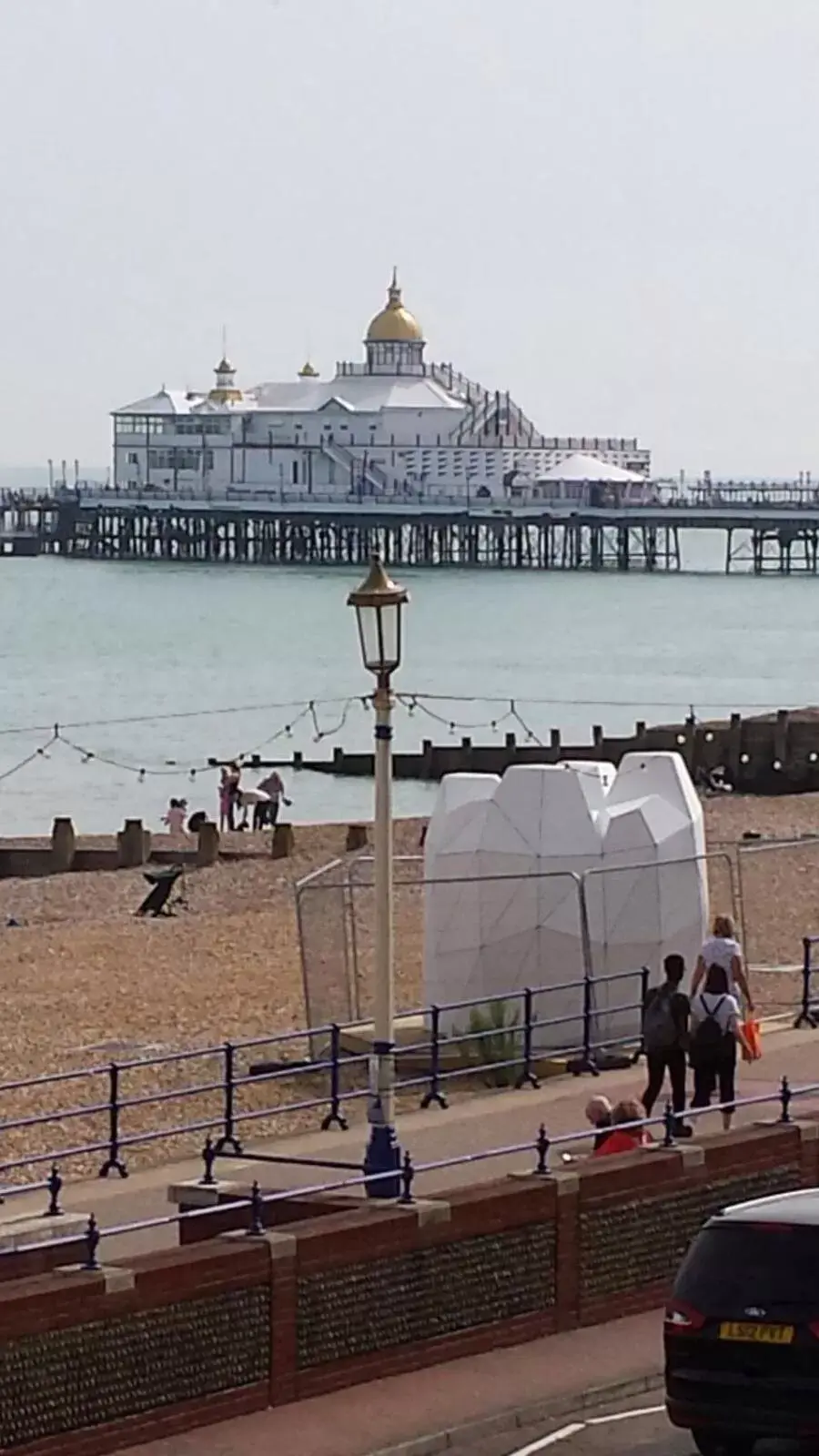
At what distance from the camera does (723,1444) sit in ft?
36.9

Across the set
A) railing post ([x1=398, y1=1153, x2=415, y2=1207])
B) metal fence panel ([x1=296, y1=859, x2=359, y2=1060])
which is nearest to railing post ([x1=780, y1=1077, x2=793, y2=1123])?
railing post ([x1=398, y1=1153, x2=415, y2=1207])

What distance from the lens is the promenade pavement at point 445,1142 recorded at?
15.8 meters

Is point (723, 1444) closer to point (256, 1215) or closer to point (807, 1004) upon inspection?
point (256, 1215)

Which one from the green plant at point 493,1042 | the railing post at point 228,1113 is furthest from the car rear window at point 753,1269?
the green plant at point 493,1042

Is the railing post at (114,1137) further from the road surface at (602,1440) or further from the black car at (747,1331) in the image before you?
the black car at (747,1331)

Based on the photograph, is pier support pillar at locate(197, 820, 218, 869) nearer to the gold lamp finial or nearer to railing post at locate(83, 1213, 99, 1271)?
the gold lamp finial

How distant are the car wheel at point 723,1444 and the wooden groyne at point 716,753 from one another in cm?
4692

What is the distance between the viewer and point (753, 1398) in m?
11.0

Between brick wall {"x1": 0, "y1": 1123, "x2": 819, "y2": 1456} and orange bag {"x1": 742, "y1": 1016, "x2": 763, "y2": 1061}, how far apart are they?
3.62 m

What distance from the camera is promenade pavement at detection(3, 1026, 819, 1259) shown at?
52.0 feet

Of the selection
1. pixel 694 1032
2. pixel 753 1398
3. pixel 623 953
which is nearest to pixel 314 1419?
pixel 753 1398

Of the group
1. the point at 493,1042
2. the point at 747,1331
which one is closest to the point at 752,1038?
the point at 493,1042

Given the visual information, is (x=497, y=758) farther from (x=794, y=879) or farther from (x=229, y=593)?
(x=229, y=593)

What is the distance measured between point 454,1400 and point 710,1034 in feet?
17.5
